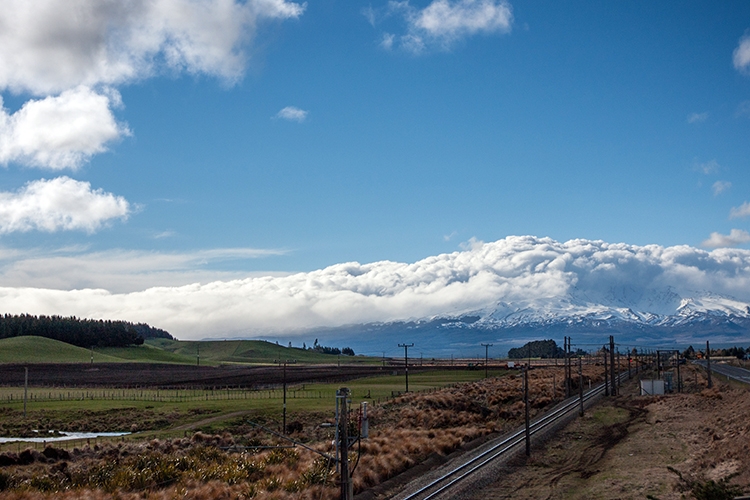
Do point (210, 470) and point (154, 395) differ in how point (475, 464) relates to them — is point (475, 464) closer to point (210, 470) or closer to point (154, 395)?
point (210, 470)

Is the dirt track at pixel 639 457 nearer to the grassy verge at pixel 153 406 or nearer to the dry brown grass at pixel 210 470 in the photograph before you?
the dry brown grass at pixel 210 470

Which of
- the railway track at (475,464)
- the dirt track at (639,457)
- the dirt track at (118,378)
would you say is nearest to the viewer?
the railway track at (475,464)

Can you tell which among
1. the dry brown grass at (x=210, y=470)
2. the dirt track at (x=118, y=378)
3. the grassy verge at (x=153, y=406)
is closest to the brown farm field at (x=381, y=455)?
the dry brown grass at (x=210, y=470)

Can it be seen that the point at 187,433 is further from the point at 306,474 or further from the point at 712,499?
the point at 712,499

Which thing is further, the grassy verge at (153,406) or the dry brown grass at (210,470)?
the grassy verge at (153,406)

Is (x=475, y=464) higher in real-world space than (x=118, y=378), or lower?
higher

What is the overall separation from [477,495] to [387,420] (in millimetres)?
38223

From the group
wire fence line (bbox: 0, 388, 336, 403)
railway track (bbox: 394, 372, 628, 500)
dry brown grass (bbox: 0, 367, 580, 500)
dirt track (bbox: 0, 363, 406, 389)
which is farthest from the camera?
dirt track (bbox: 0, 363, 406, 389)

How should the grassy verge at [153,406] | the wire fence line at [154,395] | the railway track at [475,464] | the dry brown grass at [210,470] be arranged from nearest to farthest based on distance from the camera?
1. the dry brown grass at [210,470]
2. the railway track at [475,464]
3. the grassy verge at [153,406]
4. the wire fence line at [154,395]

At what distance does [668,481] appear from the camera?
35.0 meters

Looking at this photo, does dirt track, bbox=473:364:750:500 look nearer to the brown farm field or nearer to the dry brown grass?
the brown farm field

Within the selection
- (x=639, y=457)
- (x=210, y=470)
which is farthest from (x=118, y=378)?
→ (x=639, y=457)

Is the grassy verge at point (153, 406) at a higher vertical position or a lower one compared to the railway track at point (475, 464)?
lower

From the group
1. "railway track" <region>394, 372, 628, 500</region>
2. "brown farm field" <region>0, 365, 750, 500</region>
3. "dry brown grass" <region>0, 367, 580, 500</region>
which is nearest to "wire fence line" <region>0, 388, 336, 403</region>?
"brown farm field" <region>0, 365, 750, 500</region>
